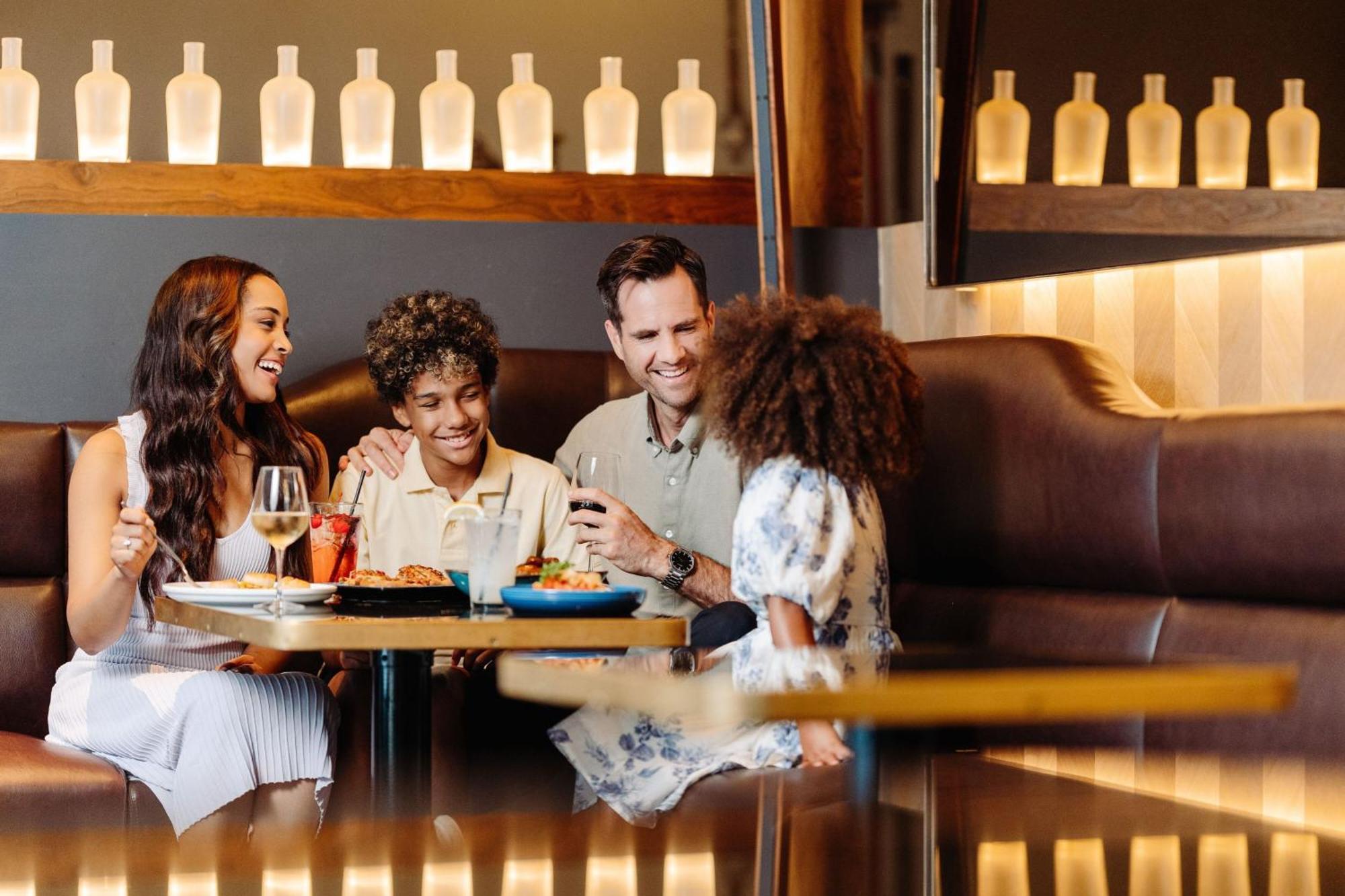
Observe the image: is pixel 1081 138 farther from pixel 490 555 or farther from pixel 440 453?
pixel 490 555

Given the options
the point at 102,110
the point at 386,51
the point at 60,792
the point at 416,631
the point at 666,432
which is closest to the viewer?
the point at 416,631

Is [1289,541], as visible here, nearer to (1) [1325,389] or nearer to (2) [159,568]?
(1) [1325,389]

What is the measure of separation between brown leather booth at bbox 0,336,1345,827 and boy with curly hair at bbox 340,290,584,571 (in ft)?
1.65

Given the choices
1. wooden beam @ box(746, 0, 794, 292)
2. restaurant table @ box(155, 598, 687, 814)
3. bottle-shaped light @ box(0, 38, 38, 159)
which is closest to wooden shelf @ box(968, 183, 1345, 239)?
wooden beam @ box(746, 0, 794, 292)

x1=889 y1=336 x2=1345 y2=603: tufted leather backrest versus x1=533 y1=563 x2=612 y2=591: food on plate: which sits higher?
x1=889 y1=336 x2=1345 y2=603: tufted leather backrest

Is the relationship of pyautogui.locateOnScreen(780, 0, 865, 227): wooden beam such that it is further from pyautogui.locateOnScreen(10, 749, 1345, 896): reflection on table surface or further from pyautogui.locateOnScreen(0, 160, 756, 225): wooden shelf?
pyautogui.locateOnScreen(10, 749, 1345, 896): reflection on table surface

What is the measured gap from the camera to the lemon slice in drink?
2.14 meters

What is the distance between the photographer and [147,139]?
373 cm

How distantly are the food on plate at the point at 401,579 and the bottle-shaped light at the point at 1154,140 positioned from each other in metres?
1.45

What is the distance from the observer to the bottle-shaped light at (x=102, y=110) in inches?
135

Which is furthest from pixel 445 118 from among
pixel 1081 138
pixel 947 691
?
pixel 947 691

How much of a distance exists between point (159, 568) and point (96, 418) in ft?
3.29

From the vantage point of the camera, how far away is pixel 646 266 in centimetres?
263

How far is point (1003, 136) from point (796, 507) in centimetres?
138
